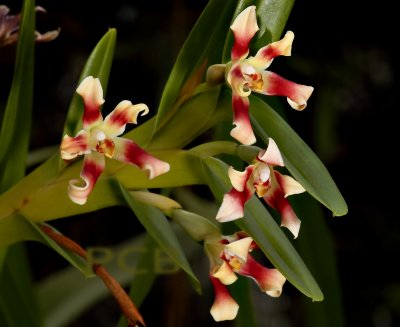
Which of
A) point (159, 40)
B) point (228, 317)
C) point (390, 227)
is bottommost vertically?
point (390, 227)

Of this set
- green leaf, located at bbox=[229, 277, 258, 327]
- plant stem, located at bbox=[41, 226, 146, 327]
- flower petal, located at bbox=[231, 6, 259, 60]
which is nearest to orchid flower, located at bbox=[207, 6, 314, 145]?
flower petal, located at bbox=[231, 6, 259, 60]

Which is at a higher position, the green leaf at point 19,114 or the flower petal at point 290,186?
the flower petal at point 290,186

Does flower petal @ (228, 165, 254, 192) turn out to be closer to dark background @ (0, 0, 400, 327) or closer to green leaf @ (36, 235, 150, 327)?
green leaf @ (36, 235, 150, 327)

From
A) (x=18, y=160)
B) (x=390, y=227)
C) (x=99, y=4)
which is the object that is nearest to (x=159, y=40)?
(x=99, y=4)

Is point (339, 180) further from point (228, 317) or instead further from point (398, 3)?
point (228, 317)

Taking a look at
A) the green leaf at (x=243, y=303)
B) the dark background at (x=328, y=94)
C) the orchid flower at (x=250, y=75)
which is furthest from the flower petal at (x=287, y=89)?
the dark background at (x=328, y=94)

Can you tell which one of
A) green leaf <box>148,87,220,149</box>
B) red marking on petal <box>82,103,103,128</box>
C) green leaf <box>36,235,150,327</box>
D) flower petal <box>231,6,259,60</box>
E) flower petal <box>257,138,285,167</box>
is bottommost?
green leaf <box>36,235,150,327</box>

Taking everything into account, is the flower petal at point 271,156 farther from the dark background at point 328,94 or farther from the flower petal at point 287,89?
the dark background at point 328,94
